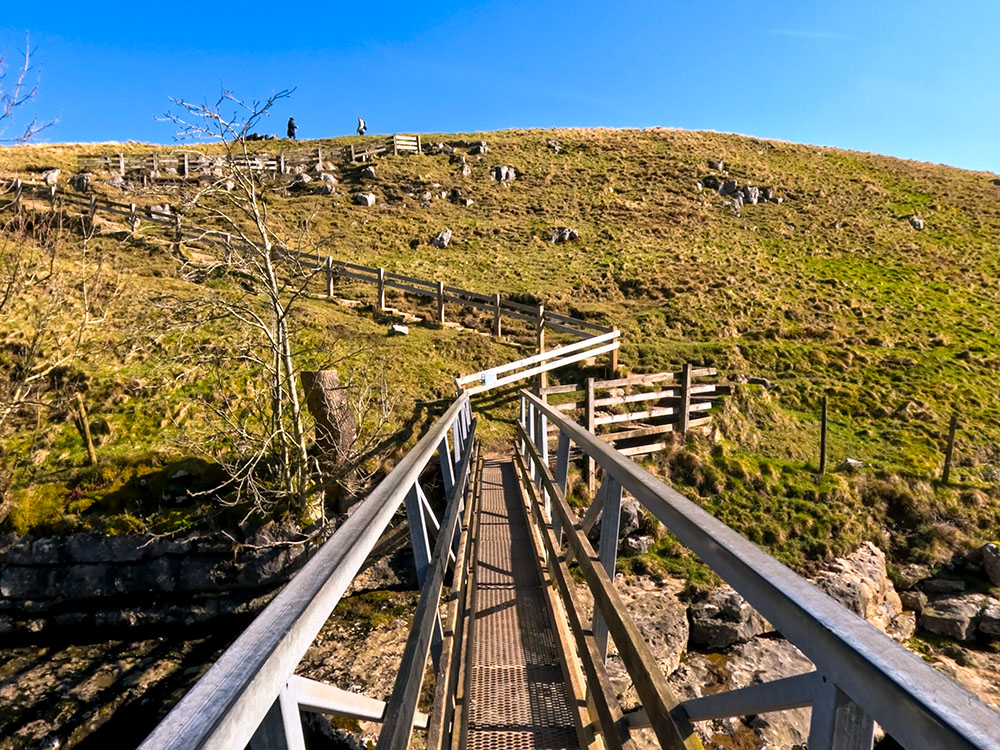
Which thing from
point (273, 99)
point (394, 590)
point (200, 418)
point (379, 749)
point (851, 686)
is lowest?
point (394, 590)

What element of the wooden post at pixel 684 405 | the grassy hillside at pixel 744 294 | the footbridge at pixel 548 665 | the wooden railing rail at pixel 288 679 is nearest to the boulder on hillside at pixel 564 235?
the grassy hillside at pixel 744 294

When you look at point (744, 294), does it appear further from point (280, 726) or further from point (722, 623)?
point (280, 726)

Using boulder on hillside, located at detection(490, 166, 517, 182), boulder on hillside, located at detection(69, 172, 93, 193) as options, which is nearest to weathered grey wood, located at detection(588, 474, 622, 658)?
boulder on hillside, located at detection(490, 166, 517, 182)

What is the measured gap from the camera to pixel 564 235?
32.6 m

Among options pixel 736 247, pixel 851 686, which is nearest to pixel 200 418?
pixel 851 686

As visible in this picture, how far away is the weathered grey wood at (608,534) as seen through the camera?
280 cm

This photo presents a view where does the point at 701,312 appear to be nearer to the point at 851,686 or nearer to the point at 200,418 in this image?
the point at 200,418

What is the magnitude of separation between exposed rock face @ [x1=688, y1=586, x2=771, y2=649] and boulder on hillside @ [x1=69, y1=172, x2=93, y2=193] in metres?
42.7

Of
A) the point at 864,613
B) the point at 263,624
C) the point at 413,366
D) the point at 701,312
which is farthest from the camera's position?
the point at 701,312

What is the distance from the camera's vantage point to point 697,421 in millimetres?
13375

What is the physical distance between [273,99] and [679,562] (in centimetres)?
1110

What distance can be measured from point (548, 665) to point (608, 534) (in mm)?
1226

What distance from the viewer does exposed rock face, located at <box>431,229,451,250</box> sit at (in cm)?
3077

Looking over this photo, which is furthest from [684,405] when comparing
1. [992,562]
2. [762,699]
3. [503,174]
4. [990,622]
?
[503,174]
